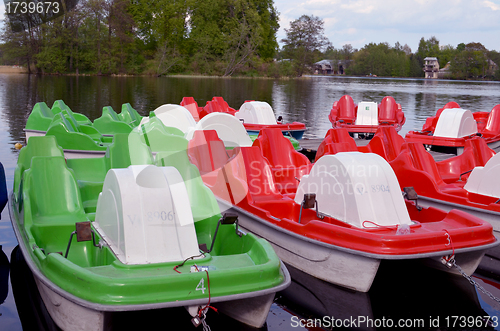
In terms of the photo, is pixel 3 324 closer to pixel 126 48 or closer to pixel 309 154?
pixel 309 154

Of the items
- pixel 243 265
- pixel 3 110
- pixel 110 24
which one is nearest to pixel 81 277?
pixel 243 265

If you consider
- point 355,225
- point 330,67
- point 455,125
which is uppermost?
point 330,67

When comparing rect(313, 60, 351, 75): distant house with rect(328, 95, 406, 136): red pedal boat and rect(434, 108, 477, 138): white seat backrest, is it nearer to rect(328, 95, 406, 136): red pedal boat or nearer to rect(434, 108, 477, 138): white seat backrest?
rect(328, 95, 406, 136): red pedal boat

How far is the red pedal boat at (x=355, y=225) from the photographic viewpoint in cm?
486

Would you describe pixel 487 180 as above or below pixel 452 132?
below

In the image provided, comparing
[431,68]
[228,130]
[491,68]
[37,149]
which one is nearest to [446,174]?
[228,130]

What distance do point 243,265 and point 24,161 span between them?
3.86 meters

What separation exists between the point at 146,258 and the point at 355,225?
2266mm

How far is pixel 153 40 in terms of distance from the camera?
68250 millimetres

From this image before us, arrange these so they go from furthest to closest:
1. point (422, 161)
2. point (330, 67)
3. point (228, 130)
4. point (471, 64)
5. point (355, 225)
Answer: point (330, 67) → point (471, 64) → point (228, 130) → point (422, 161) → point (355, 225)

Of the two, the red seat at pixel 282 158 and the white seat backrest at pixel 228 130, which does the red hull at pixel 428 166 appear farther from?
the white seat backrest at pixel 228 130

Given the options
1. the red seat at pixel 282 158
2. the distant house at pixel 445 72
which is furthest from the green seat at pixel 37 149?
the distant house at pixel 445 72

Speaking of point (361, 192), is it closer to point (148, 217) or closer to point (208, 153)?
point (148, 217)

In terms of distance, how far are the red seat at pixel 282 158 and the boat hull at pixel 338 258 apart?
5.81 ft
